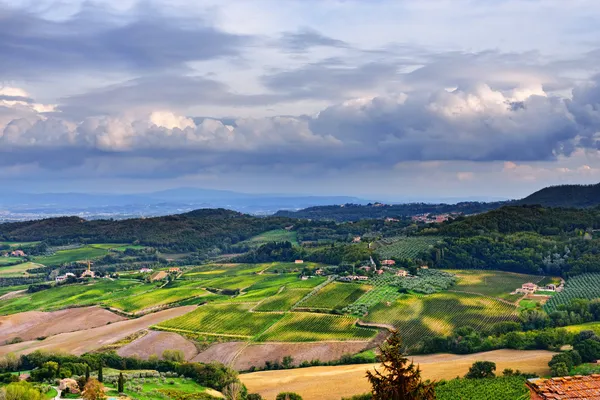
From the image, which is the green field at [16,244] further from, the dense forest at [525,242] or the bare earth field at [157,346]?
the dense forest at [525,242]

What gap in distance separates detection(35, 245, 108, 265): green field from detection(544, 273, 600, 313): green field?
4860 inches

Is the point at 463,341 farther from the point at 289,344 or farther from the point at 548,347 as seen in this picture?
the point at 289,344

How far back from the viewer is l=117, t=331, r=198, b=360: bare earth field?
242 ft

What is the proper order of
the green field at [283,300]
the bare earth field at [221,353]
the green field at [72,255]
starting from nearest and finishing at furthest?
the bare earth field at [221,353]
the green field at [283,300]
the green field at [72,255]

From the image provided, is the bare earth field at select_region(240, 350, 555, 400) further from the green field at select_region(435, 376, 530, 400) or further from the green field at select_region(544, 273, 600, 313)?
the green field at select_region(544, 273, 600, 313)

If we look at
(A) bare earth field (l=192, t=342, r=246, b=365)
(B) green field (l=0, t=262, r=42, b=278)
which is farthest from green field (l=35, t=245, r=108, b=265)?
(A) bare earth field (l=192, t=342, r=246, b=365)

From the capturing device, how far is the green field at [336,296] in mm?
92188

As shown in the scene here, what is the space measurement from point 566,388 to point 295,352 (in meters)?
48.2

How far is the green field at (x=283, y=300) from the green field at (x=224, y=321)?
268 centimetres

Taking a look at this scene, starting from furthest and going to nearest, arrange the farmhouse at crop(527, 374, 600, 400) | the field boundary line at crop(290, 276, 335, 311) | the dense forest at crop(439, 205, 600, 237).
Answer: the dense forest at crop(439, 205, 600, 237)
the field boundary line at crop(290, 276, 335, 311)
the farmhouse at crop(527, 374, 600, 400)

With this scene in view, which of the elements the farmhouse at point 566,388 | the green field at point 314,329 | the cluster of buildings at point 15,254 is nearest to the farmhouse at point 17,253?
the cluster of buildings at point 15,254

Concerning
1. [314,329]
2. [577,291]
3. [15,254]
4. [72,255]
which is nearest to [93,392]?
[314,329]

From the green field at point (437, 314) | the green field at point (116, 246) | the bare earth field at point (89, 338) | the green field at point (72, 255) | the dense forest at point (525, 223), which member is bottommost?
the bare earth field at point (89, 338)

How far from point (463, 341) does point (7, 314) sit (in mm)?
77032
